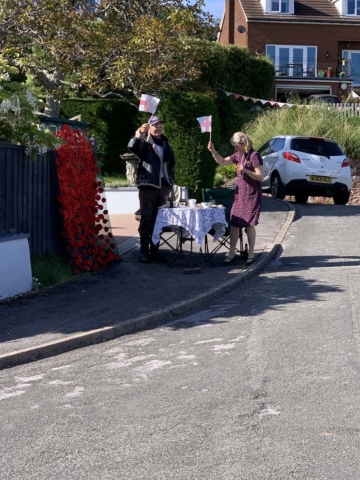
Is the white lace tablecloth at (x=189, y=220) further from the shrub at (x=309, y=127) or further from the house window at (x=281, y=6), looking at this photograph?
the house window at (x=281, y=6)

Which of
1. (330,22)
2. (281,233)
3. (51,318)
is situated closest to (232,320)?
(51,318)

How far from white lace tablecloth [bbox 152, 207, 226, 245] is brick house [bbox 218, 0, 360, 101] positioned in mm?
45103

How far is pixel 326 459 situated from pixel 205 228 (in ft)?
24.3

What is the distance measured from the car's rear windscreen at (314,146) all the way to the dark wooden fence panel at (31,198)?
35.7 ft

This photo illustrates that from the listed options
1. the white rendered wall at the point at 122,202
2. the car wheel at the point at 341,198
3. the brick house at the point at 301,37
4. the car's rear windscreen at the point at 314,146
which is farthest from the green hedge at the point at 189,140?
the brick house at the point at 301,37

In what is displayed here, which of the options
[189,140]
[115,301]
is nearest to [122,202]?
[189,140]

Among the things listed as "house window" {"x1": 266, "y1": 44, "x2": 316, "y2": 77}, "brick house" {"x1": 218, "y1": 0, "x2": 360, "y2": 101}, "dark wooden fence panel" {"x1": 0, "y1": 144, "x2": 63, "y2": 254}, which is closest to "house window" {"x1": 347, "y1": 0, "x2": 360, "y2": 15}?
"brick house" {"x1": 218, "y1": 0, "x2": 360, "y2": 101}

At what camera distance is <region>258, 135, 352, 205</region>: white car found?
71.2ft

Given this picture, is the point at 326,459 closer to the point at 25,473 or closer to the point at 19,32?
the point at 25,473

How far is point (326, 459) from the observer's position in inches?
195

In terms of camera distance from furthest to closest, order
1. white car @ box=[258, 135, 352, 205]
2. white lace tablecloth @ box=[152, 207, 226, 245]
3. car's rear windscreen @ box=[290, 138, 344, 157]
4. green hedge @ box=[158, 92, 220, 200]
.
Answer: car's rear windscreen @ box=[290, 138, 344, 157] → white car @ box=[258, 135, 352, 205] → green hedge @ box=[158, 92, 220, 200] → white lace tablecloth @ box=[152, 207, 226, 245]

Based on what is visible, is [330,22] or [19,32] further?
[330,22]

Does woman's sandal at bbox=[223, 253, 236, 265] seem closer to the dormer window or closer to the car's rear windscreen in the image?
the car's rear windscreen

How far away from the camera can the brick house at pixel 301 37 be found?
56812 millimetres
